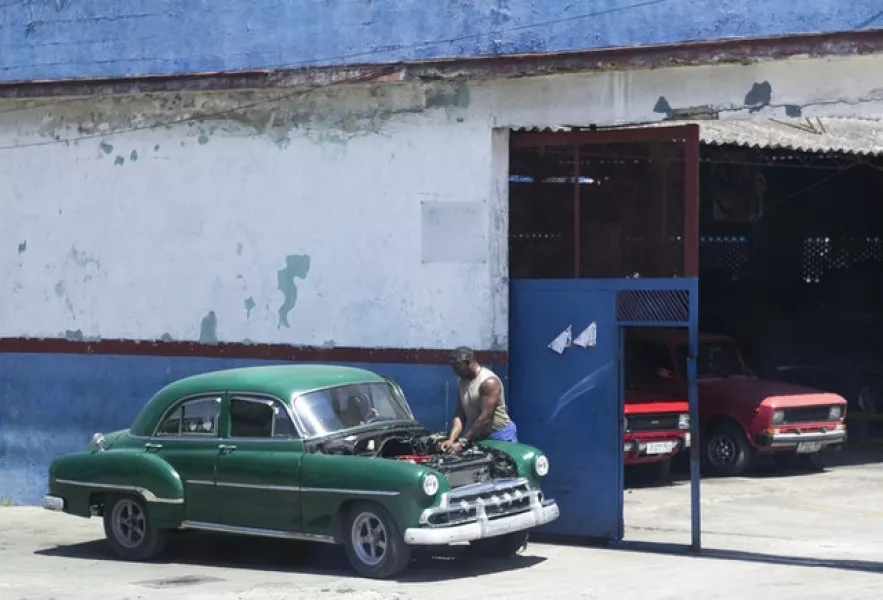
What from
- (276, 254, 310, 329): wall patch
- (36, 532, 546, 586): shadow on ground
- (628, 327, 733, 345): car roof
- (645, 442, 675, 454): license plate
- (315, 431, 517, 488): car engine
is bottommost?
(36, 532, 546, 586): shadow on ground

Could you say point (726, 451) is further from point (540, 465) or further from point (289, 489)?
point (289, 489)

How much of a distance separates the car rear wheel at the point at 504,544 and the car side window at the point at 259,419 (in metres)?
1.86

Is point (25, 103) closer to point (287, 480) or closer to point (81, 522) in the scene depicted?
point (81, 522)

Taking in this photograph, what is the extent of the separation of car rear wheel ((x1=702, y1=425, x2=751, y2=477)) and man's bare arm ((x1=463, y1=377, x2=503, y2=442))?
21.0ft

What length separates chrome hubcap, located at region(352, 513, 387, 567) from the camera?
1144cm

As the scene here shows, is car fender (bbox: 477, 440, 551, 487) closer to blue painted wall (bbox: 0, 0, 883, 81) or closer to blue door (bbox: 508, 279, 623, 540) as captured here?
blue door (bbox: 508, 279, 623, 540)

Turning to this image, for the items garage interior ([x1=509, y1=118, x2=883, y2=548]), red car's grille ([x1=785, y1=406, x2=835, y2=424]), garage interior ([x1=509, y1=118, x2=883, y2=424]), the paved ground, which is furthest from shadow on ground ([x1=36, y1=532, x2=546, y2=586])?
garage interior ([x1=509, y1=118, x2=883, y2=424])

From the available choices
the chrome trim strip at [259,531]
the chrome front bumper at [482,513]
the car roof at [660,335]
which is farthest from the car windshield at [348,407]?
the car roof at [660,335]

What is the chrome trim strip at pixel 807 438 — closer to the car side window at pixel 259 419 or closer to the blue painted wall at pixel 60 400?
the blue painted wall at pixel 60 400

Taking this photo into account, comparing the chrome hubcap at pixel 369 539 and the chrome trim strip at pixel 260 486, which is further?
the chrome trim strip at pixel 260 486

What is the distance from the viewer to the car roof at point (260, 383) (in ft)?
40.1

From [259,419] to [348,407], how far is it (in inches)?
28.6

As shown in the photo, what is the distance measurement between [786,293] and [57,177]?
13920 millimetres

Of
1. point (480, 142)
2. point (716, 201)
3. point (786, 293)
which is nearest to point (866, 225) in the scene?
point (786, 293)
